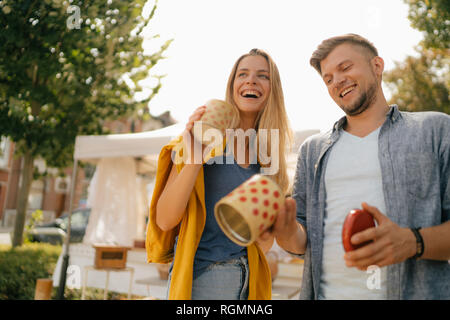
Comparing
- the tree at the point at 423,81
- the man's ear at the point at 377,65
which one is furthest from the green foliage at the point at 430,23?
the man's ear at the point at 377,65

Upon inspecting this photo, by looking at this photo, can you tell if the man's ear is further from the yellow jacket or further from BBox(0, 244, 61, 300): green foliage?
BBox(0, 244, 61, 300): green foliage

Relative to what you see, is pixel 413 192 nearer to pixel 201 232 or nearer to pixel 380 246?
pixel 380 246

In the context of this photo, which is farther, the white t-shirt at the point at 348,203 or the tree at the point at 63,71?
the tree at the point at 63,71

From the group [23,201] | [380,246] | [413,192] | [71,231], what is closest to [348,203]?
[413,192]

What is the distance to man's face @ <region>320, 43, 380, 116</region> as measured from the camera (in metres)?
1.35

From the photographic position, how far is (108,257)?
5027 millimetres

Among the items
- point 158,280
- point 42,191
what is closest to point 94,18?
point 158,280

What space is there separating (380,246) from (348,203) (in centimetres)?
35

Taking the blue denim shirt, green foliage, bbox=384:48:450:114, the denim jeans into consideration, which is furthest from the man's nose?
green foliage, bbox=384:48:450:114

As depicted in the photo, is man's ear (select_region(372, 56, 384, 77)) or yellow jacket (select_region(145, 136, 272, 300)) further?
man's ear (select_region(372, 56, 384, 77))

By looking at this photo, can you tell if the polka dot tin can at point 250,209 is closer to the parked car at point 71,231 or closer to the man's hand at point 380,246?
the man's hand at point 380,246

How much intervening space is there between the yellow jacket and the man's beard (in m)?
0.60

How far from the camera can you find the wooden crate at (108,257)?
16.3 ft

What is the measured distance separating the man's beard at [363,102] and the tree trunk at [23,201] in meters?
8.18
